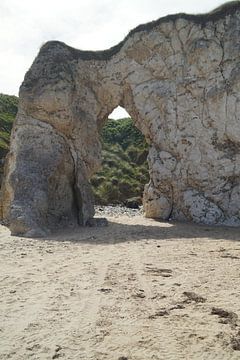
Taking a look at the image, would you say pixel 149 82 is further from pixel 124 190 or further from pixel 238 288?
pixel 124 190

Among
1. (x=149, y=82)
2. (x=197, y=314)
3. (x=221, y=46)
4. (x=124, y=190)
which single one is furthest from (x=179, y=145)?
(x=124, y=190)

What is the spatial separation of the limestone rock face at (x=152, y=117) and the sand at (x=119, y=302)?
18.8 ft

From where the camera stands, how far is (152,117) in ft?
61.8

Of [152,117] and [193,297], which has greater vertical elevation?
[152,117]

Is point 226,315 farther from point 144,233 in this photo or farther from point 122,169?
point 122,169

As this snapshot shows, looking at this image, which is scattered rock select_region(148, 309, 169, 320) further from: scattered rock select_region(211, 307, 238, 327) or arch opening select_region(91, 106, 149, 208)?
arch opening select_region(91, 106, 149, 208)

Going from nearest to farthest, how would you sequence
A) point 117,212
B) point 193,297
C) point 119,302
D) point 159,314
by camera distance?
point 159,314 → point 119,302 → point 193,297 → point 117,212

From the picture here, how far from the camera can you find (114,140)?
1887 inches

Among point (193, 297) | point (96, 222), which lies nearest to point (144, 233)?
point (96, 222)

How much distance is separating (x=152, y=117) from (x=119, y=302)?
44.5ft

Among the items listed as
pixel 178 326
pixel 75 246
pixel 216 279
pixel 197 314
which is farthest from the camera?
pixel 75 246

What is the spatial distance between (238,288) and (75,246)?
18.2 ft

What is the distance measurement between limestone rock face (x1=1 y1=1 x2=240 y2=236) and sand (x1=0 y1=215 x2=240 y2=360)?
18.8ft

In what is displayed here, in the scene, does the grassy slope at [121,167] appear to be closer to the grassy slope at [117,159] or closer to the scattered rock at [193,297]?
the grassy slope at [117,159]
